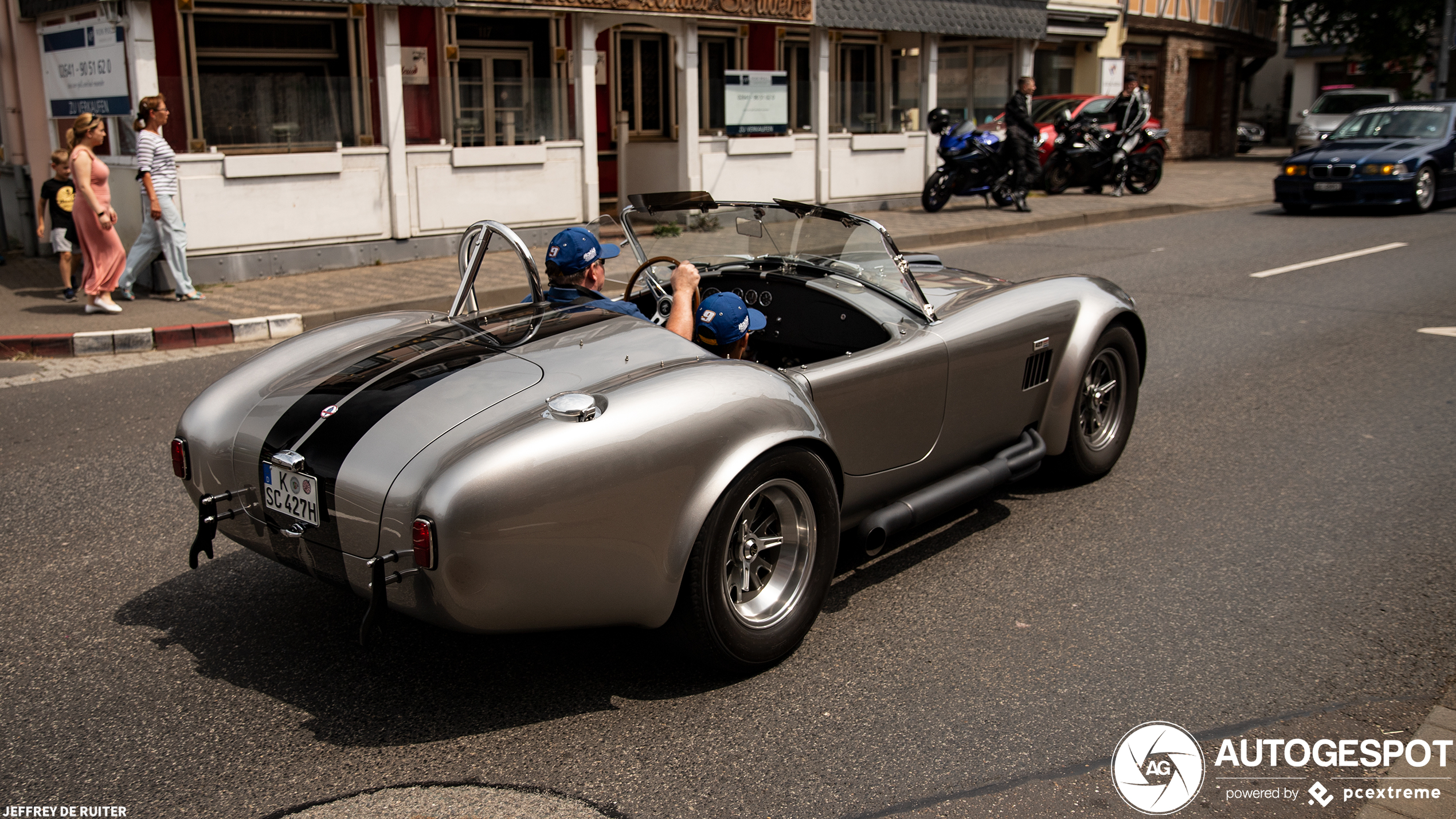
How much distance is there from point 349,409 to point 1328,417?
5.43 metres

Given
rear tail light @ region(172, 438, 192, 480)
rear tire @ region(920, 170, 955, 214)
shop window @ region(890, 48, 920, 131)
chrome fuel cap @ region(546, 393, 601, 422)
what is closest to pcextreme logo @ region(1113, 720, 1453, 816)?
chrome fuel cap @ region(546, 393, 601, 422)

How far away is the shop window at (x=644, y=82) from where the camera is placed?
17656 millimetres

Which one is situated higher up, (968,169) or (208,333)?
(968,169)

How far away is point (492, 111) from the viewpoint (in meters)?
14.1

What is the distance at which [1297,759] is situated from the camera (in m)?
3.15

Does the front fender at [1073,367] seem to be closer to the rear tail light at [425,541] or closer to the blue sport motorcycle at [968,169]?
the rear tail light at [425,541]

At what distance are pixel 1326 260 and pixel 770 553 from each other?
1094cm

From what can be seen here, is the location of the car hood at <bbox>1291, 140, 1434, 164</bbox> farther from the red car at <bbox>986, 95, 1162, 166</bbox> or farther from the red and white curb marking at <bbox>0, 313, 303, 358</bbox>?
the red and white curb marking at <bbox>0, 313, 303, 358</bbox>

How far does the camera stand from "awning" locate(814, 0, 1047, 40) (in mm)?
17672

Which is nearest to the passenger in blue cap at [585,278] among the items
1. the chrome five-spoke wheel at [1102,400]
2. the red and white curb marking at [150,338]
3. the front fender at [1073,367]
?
the front fender at [1073,367]

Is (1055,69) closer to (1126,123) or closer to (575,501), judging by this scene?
(1126,123)

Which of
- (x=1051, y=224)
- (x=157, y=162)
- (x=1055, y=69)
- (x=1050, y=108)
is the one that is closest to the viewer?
(x=157, y=162)

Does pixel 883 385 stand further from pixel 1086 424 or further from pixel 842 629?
pixel 1086 424

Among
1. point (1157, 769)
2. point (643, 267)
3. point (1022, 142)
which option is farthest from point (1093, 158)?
point (1157, 769)
